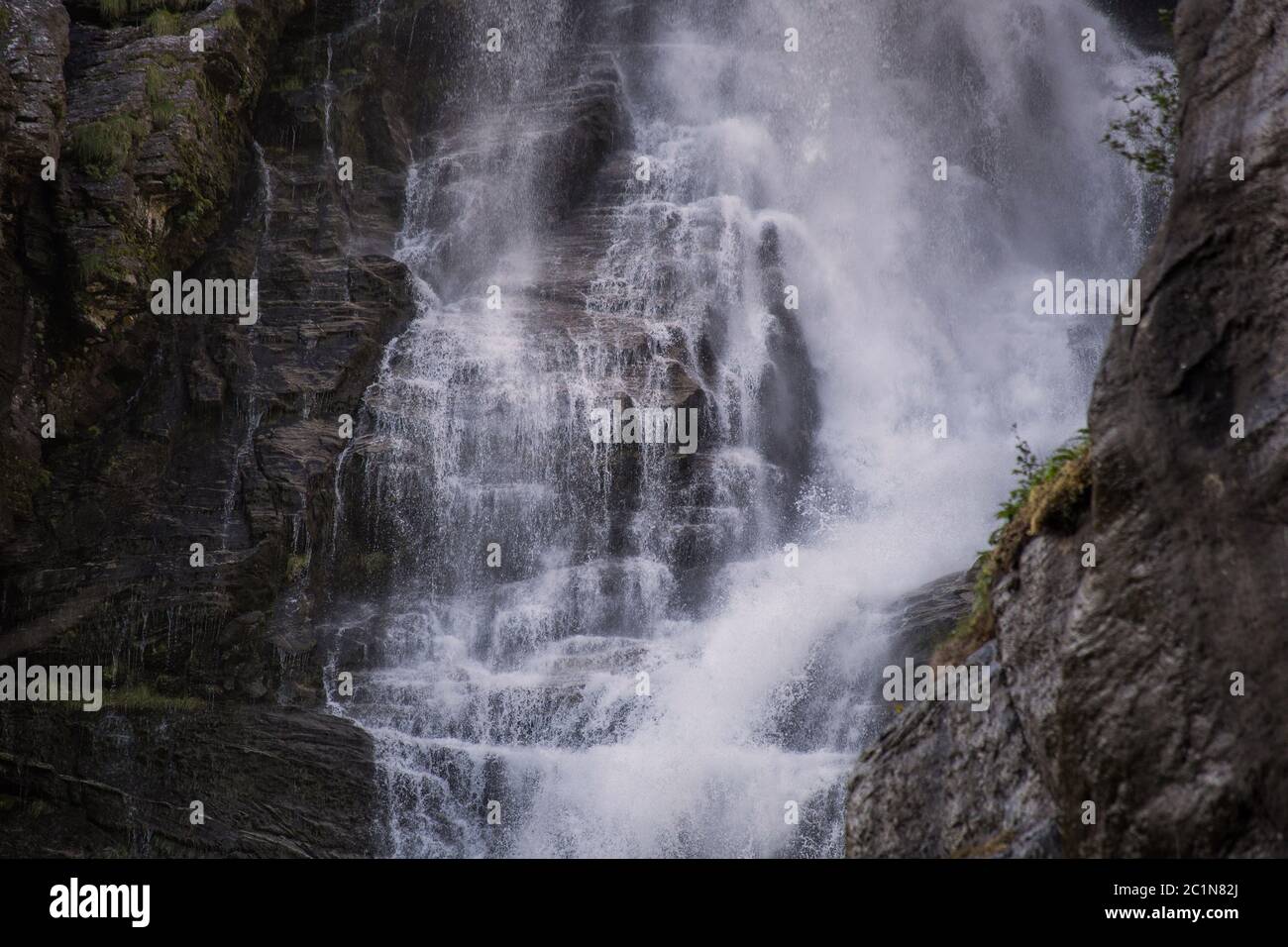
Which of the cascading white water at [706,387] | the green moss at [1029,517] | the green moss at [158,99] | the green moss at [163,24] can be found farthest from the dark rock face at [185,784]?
the green moss at [163,24]

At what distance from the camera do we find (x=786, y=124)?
25984mm

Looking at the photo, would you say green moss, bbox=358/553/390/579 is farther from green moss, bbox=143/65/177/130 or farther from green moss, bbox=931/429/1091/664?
green moss, bbox=931/429/1091/664

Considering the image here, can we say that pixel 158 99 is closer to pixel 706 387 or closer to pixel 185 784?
pixel 706 387

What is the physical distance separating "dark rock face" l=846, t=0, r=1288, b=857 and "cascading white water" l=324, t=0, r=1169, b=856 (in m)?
6.60

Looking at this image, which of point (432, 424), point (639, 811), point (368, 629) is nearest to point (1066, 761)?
point (639, 811)

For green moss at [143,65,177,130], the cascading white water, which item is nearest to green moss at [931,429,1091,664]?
the cascading white water

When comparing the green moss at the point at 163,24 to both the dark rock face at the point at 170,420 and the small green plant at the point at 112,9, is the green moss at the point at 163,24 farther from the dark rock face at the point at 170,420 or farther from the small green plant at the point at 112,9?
the small green plant at the point at 112,9

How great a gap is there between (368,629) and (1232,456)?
43.3 ft

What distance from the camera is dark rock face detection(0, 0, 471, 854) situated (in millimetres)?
13906

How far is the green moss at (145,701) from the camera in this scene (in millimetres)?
14664

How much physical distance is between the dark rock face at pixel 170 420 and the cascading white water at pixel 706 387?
109 centimetres

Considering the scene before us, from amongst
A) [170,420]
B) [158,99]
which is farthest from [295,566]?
[158,99]

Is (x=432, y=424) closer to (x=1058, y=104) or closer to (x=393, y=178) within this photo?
(x=393, y=178)

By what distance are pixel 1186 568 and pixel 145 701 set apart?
44.9ft
